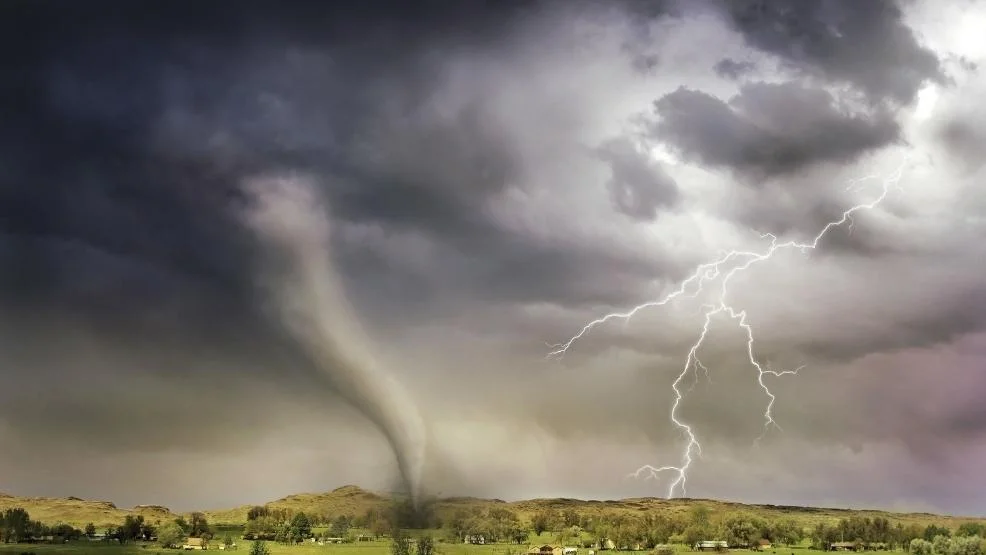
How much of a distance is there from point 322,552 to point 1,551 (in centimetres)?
6281

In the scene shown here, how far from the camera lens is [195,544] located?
7333 inches

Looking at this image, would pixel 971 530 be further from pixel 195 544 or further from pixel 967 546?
pixel 195 544

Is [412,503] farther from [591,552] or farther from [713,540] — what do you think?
[713,540]

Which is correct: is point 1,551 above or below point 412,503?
below

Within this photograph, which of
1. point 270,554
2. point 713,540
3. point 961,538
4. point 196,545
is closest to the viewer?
point 961,538

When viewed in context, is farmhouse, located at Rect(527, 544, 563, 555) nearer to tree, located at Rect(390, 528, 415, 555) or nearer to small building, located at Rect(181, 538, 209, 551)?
tree, located at Rect(390, 528, 415, 555)

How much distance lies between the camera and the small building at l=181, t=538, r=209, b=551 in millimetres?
181562

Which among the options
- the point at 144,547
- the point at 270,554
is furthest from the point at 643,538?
the point at 144,547

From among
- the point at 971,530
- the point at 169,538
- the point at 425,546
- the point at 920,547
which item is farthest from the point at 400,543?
the point at 971,530

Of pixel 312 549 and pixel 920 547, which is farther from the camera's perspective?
pixel 312 549

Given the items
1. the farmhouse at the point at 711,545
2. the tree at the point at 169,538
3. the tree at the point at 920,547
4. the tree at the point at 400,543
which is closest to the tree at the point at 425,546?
the tree at the point at 400,543

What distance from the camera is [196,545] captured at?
185500 millimetres

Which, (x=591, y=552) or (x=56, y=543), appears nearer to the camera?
→ (x=591, y=552)

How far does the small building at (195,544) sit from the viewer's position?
182 meters
